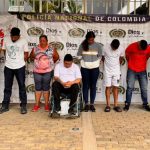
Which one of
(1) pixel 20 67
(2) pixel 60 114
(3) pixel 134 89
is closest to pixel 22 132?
(2) pixel 60 114

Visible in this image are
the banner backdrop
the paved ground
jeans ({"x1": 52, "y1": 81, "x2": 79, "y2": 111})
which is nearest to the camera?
the paved ground

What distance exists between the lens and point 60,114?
7.43 m

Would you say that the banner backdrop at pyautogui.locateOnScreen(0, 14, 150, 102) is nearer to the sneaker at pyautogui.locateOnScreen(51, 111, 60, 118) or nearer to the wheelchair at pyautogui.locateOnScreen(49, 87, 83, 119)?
the wheelchair at pyautogui.locateOnScreen(49, 87, 83, 119)

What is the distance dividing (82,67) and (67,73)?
0.50 meters

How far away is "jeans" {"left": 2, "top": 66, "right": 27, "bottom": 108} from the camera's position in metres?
7.94

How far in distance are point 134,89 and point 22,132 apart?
3.26 m

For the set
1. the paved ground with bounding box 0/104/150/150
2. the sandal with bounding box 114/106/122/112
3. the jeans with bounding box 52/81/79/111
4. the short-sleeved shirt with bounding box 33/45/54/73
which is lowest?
the paved ground with bounding box 0/104/150/150

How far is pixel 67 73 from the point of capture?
7758mm

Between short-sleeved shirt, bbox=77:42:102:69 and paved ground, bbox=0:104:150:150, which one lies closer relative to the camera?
paved ground, bbox=0:104:150:150

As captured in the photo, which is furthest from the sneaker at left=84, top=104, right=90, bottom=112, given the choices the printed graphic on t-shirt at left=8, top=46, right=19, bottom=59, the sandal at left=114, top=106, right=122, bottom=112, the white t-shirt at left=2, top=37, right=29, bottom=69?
the printed graphic on t-shirt at left=8, top=46, right=19, bottom=59

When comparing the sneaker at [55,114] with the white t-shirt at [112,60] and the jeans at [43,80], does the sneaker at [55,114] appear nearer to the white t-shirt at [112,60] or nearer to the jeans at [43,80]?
the jeans at [43,80]

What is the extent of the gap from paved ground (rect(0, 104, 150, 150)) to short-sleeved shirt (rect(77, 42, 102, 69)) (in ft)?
3.42

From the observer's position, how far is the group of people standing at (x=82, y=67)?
25.9 ft

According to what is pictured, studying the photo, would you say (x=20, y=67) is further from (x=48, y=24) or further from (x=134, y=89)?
(x=134, y=89)
